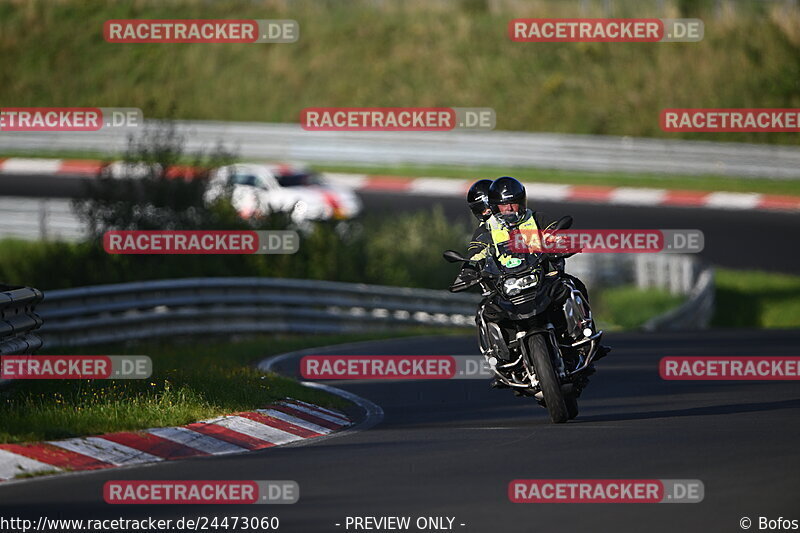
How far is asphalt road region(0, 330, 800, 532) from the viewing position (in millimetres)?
7902

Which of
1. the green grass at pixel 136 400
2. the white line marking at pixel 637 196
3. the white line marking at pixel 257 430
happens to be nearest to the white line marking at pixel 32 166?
the white line marking at pixel 637 196

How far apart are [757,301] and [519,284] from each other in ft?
58.3

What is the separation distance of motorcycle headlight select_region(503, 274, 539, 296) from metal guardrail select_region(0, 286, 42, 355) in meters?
3.75

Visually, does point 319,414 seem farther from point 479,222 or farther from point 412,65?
point 412,65

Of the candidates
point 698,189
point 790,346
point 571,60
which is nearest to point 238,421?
point 790,346

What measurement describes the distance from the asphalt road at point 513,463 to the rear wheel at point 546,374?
0.19 m

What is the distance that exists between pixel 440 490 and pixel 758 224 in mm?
26594

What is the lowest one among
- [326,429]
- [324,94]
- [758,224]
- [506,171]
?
[326,429]

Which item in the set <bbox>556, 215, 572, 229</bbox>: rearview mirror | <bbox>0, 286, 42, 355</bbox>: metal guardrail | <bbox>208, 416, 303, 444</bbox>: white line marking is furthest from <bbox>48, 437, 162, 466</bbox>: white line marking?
<bbox>556, 215, 572, 229</bbox>: rearview mirror

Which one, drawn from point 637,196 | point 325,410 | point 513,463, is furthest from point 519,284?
point 637,196

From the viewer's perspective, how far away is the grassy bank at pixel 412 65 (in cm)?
4647

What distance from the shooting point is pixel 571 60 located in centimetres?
4862

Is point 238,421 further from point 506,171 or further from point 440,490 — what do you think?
point 506,171

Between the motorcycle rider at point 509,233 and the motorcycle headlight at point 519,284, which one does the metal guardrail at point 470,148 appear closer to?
the motorcycle rider at point 509,233
